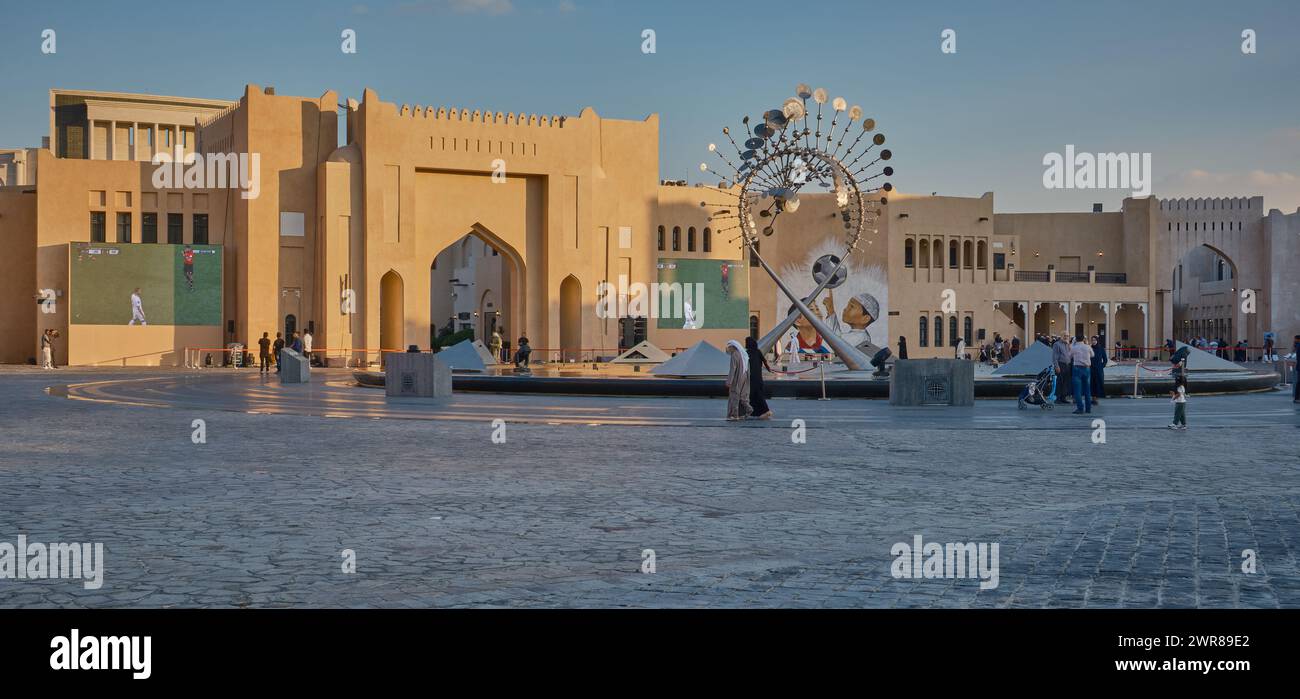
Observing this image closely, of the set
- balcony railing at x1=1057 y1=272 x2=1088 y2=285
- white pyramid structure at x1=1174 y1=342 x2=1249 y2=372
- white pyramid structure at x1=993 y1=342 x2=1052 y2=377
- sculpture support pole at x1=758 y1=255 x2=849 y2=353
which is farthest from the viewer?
balcony railing at x1=1057 y1=272 x2=1088 y2=285

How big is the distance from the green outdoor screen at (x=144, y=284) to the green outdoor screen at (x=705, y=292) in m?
17.9

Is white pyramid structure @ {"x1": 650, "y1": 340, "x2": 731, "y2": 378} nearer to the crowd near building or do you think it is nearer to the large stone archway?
the crowd near building

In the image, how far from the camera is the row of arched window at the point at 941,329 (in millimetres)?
60344

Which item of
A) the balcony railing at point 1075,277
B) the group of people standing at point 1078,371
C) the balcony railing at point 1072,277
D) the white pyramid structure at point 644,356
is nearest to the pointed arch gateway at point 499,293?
the white pyramid structure at point 644,356

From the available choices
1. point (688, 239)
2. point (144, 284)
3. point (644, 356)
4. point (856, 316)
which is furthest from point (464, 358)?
point (856, 316)

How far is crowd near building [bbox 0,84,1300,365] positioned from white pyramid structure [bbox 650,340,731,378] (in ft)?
57.3

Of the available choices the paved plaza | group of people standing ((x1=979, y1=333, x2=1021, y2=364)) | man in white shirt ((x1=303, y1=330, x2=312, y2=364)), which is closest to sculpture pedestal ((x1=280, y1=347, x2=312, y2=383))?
man in white shirt ((x1=303, y1=330, x2=312, y2=364))

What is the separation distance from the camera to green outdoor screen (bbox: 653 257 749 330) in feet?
171

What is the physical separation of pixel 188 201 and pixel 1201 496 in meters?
43.0

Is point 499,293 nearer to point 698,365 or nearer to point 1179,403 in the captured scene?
point 698,365

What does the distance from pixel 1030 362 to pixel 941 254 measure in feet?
106

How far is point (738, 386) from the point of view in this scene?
17250 millimetres
